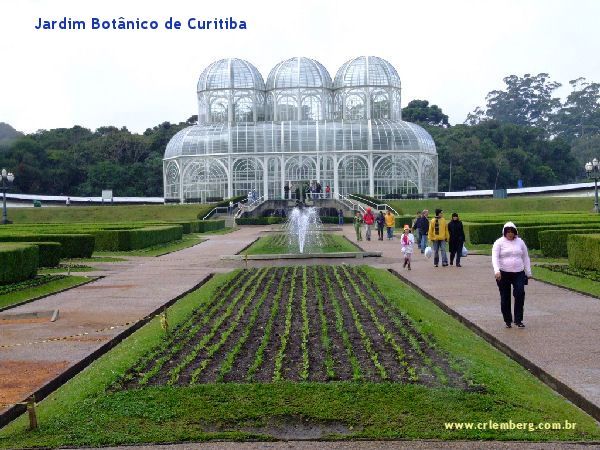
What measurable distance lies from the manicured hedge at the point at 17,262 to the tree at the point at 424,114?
104 m

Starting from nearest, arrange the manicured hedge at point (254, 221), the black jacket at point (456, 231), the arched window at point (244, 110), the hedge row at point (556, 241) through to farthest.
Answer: the black jacket at point (456, 231) → the hedge row at point (556, 241) → the manicured hedge at point (254, 221) → the arched window at point (244, 110)

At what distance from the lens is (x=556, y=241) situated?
26.1 meters

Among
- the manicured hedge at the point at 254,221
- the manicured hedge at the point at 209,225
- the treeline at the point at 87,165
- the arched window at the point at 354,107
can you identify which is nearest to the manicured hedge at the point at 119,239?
the manicured hedge at the point at 209,225

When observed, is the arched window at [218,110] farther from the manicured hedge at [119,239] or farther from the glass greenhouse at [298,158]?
the manicured hedge at [119,239]

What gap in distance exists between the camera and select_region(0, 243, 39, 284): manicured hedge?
19812mm

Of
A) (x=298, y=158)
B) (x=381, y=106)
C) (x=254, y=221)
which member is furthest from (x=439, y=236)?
(x=381, y=106)

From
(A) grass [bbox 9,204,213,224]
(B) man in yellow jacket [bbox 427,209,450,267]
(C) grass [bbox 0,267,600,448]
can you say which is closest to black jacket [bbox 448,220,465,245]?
(B) man in yellow jacket [bbox 427,209,450,267]

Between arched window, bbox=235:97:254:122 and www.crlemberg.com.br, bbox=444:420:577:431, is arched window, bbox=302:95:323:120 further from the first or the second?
www.crlemberg.com.br, bbox=444:420:577:431

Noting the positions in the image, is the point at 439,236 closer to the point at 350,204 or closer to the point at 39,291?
the point at 39,291

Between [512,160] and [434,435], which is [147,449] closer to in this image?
[434,435]

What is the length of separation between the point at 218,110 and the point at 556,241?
60.5 m

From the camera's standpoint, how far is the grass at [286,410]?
734 centimetres

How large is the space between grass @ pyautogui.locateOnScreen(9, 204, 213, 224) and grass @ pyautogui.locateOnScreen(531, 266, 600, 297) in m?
43.1

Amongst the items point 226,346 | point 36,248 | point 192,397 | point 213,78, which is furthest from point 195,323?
point 213,78
